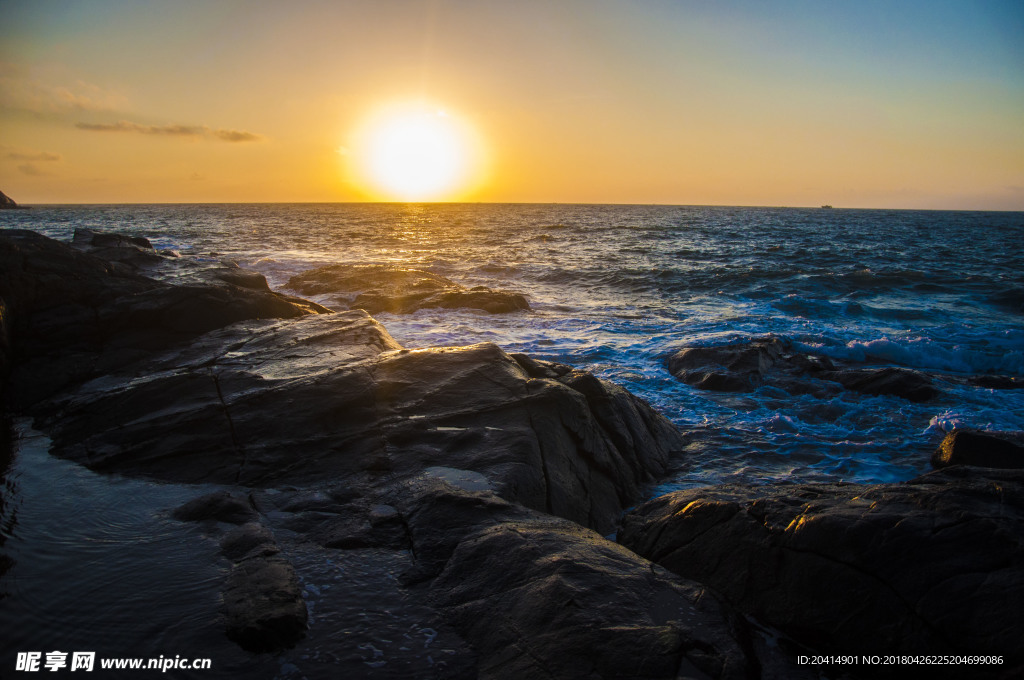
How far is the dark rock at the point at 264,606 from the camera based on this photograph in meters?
3.36

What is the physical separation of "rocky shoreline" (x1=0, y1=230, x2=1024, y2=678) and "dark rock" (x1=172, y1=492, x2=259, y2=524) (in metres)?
0.02

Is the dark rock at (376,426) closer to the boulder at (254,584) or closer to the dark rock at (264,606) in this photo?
the boulder at (254,584)

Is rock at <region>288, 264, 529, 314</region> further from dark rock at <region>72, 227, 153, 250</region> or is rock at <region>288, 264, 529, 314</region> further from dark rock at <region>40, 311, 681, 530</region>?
dark rock at <region>40, 311, 681, 530</region>

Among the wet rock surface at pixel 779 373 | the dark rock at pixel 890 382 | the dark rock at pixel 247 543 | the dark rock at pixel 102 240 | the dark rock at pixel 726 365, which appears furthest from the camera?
the dark rock at pixel 102 240

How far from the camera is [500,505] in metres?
4.75

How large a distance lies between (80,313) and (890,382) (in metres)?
14.4

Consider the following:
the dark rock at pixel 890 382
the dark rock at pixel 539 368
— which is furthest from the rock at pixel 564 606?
the dark rock at pixel 890 382

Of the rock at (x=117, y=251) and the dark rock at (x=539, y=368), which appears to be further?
the rock at (x=117, y=251)

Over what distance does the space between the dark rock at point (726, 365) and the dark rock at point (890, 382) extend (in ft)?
4.46

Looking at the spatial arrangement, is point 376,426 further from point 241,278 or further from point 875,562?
point 241,278

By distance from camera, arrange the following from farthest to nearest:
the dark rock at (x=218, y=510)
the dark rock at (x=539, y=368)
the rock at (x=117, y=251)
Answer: the rock at (x=117, y=251)
the dark rock at (x=539, y=368)
the dark rock at (x=218, y=510)

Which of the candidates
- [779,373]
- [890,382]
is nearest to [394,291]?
[779,373]

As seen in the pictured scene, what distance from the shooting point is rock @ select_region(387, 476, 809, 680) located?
10.1ft

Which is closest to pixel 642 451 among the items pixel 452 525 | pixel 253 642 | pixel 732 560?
pixel 732 560
